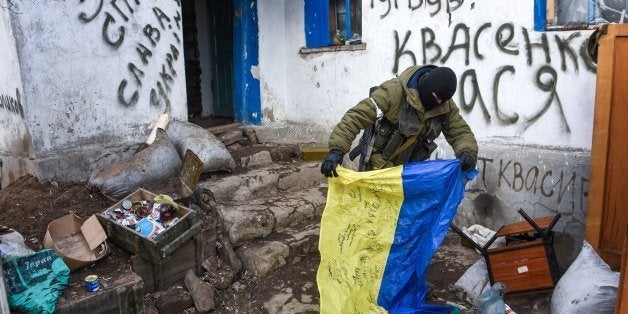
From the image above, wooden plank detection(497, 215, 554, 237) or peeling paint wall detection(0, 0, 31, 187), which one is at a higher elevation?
peeling paint wall detection(0, 0, 31, 187)

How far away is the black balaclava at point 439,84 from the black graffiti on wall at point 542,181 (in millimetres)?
1746

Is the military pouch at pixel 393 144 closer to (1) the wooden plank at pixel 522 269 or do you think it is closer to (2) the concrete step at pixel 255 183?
(1) the wooden plank at pixel 522 269

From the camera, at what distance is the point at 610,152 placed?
10.6ft

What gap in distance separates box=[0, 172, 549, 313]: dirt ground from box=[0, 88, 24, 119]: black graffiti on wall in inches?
25.7

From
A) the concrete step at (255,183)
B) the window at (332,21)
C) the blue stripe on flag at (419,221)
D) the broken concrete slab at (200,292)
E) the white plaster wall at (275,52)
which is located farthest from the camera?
the white plaster wall at (275,52)

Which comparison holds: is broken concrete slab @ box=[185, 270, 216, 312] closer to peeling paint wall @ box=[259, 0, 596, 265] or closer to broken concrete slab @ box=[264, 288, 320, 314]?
broken concrete slab @ box=[264, 288, 320, 314]

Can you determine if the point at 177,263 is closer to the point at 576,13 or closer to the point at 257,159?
the point at 257,159

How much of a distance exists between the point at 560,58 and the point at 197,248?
138 inches

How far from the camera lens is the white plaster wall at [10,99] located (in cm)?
416

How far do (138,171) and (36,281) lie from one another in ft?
4.94

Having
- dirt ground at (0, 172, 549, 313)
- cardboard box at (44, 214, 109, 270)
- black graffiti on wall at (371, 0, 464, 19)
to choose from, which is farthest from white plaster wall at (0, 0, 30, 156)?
black graffiti on wall at (371, 0, 464, 19)

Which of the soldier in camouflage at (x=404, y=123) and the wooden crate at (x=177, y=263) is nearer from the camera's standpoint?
the soldier in camouflage at (x=404, y=123)

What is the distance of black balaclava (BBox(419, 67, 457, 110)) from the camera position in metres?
2.93

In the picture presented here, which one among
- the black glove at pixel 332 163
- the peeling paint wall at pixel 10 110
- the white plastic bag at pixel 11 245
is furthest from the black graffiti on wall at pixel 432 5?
the white plastic bag at pixel 11 245
